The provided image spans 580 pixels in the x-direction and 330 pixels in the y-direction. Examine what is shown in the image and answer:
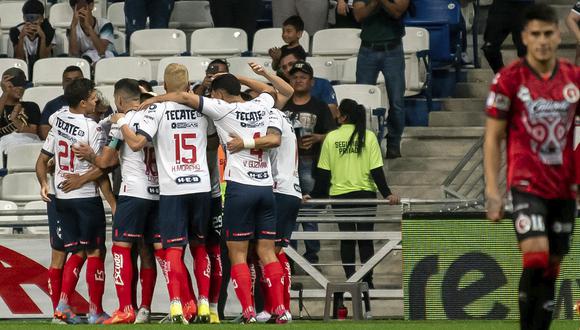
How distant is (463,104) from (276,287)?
6.27 m

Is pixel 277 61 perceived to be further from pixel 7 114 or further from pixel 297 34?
pixel 7 114

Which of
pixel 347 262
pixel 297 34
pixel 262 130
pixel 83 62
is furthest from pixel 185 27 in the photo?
pixel 262 130

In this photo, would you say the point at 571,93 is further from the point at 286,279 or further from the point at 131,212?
the point at 131,212

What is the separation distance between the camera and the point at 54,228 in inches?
529

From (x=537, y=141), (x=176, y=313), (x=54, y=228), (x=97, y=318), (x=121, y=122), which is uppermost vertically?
(x=537, y=141)

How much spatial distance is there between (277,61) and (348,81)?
1458 mm

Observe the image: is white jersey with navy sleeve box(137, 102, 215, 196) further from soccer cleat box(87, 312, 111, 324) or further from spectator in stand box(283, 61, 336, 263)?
spectator in stand box(283, 61, 336, 263)

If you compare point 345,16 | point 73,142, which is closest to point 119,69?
point 345,16

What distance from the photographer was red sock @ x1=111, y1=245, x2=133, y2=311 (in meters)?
12.7

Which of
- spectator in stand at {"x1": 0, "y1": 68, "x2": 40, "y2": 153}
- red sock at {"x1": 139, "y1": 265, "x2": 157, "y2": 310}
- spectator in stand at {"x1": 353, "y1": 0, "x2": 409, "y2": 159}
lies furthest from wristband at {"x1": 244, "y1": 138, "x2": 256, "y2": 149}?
spectator in stand at {"x1": 0, "y1": 68, "x2": 40, "y2": 153}

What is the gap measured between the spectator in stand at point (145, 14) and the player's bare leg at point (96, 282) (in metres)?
6.61

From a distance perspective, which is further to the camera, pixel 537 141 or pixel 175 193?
pixel 175 193

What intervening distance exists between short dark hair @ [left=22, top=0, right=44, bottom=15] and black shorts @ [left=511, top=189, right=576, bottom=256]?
11085 mm

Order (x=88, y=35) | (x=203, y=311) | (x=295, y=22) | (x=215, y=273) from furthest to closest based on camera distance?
(x=88, y=35) → (x=295, y=22) → (x=215, y=273) → (x=203, y=311)
